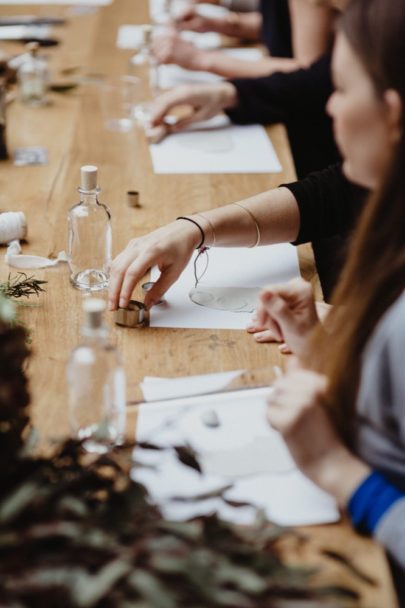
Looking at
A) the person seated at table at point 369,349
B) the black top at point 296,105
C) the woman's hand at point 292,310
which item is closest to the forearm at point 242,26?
the black top at point 296,105

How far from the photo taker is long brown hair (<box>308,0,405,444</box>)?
100 centimetres

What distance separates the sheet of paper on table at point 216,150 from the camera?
2.07 metres

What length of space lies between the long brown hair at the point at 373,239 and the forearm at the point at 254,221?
55 cm

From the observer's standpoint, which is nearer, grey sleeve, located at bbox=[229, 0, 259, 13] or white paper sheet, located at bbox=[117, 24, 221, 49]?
white paper sheet, located at bbox=[117, 24, 221, 49]

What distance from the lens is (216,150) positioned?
216 centimetres

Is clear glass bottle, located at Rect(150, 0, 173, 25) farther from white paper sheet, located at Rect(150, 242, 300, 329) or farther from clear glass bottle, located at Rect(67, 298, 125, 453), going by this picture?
clear glass bottle, located at Rect(67, 298, 125, 453)

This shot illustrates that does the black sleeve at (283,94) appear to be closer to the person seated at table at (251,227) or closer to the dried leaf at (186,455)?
the person seated at table at (251,227)

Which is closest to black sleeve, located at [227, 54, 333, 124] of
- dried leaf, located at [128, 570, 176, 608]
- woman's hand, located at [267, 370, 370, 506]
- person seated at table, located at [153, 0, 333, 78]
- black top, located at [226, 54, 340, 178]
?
black top, located at [226, 54, 340, 178]

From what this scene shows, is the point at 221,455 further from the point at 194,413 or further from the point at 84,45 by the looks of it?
the point at 84,45

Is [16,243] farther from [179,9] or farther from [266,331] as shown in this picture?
[179,9]

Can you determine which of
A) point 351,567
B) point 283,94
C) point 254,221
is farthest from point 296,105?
point 351,567

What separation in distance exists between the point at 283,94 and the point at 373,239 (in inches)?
56.3

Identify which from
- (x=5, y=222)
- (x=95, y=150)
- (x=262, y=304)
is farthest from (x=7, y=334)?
(x=95, y=150)

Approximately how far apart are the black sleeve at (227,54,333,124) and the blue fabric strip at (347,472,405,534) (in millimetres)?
1511
